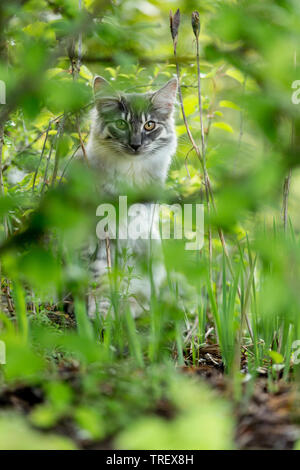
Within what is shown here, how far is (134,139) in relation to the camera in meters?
2.87

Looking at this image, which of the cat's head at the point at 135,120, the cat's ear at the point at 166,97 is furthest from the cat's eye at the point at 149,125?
the cat's ear at the point at 166,97

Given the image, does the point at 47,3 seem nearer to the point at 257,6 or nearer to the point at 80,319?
the point at 257,6

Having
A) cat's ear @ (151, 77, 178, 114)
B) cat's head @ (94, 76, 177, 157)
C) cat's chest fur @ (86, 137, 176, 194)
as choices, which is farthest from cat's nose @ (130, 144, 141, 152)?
cat's ear @ (151, 77, 178, 114)

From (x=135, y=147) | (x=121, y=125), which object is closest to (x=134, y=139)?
(x=135, y=147)

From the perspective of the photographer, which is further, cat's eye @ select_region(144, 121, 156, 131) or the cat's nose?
cat's eye @ select_region(144, 121, 156, 131)

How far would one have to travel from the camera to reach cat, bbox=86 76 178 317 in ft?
9.27

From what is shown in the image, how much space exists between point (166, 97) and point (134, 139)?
384 mm

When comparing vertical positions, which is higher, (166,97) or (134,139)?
(166,97)

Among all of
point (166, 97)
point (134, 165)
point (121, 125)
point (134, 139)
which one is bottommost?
point (134, 165)

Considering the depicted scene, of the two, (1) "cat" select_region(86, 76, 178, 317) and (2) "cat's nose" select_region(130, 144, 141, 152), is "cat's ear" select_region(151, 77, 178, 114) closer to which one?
(1) "cat" select_region(86, 76, 178, 317)

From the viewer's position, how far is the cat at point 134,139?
2.83m

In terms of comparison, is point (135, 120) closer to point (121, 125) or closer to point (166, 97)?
point (121, 125)


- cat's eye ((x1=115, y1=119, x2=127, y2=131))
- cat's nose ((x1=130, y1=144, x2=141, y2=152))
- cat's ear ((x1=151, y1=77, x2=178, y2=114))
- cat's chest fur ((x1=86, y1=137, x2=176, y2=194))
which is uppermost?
cat's ear ((x1=151, y1=77, x2=178, y2=114))

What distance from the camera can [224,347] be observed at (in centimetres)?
162
